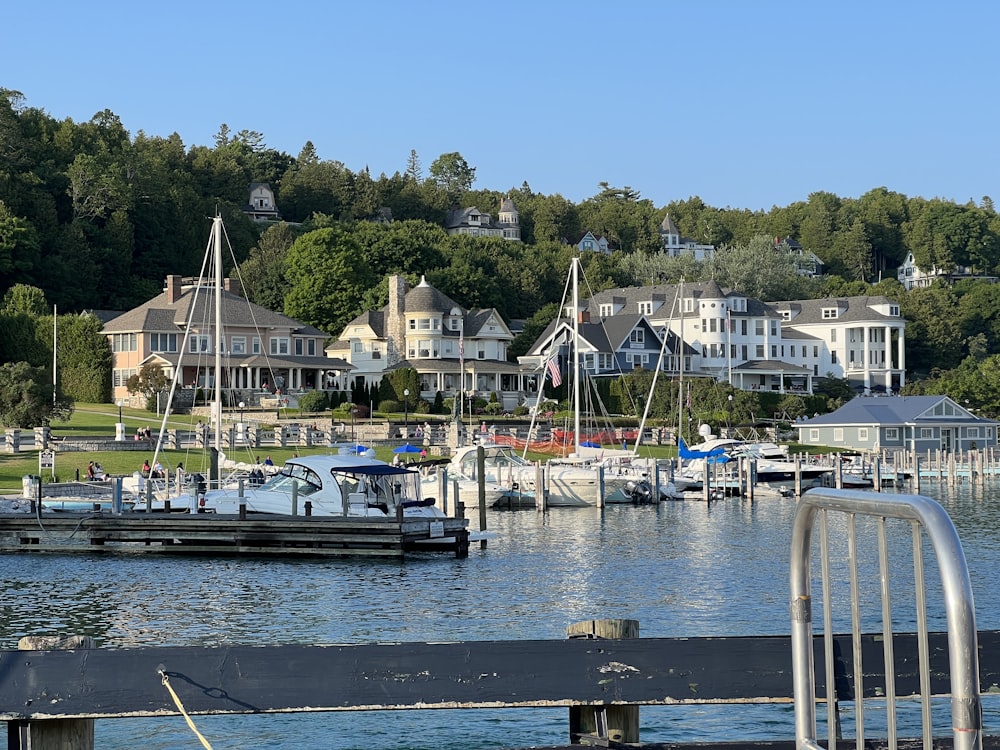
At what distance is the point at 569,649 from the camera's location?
7.62 metres

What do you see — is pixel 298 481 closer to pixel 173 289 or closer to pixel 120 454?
pixel 120 454

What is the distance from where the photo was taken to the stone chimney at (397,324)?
122 metres

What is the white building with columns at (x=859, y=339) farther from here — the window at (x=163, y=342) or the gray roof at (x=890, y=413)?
the window at (x=163, y=342)

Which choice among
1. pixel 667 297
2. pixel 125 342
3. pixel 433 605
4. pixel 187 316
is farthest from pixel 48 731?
pixel 667 297

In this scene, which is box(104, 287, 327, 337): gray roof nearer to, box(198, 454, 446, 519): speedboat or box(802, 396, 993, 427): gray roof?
box(802, 396, 993, 427): gray roof

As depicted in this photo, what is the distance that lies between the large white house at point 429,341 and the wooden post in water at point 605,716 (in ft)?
353

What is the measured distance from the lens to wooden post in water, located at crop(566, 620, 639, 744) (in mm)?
7727

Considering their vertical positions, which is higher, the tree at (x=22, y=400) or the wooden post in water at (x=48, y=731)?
the tree at (x=22, y=400)

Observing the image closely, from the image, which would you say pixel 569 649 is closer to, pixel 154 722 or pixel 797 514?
pixel 797 514

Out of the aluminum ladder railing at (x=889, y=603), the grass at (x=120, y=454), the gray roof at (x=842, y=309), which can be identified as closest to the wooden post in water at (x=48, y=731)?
the aluminum ladder railing at (x=889, y=603)

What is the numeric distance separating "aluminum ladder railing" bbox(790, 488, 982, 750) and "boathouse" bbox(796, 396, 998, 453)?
8467 centimetres

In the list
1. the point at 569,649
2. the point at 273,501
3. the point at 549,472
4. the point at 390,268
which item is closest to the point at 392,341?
the point at 390,268

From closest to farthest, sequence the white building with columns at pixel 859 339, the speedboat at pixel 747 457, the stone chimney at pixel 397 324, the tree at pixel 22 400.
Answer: the tree at pixel 22 400
the speedboat at pixel 747 457
the stone chimney at pixel 397 324
the white building with columns at pixel 859 339

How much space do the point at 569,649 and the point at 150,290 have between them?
13879 cm
